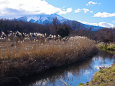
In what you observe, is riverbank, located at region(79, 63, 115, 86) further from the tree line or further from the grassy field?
the tree line

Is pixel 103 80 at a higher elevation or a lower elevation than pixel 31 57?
lower

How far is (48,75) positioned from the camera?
7367mm

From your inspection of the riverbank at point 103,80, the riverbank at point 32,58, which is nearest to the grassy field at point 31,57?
the riverbank at point 32,58

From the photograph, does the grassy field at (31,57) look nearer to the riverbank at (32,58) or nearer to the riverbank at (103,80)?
the riverbank at (32,58)

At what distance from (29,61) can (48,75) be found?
1334 millimetres

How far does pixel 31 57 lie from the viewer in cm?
755

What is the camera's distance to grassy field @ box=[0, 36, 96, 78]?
645 cm

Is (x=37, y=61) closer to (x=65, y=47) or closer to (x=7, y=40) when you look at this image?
(x=7, y=40)

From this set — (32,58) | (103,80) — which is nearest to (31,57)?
(32,58)

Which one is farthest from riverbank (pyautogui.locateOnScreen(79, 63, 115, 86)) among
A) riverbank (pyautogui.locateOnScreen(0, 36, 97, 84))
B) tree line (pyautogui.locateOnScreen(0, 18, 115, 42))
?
tree line (pyautogui.locateOnScreen(0, 18, 115, 42))

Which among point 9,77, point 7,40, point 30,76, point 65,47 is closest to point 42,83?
point 30,76

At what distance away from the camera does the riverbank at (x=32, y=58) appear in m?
6.43

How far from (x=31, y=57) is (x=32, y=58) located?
0.09 m

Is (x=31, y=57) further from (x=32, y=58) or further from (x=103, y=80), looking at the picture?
(x=103, y=80)
